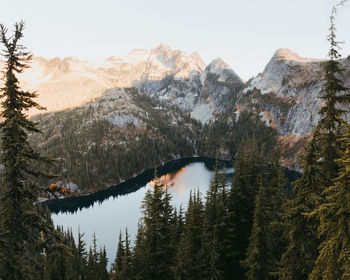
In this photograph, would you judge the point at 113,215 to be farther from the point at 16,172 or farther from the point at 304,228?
the point at 304,228

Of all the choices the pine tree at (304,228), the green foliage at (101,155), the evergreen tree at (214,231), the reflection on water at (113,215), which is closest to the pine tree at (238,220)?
the evergreen tree at (214,231)

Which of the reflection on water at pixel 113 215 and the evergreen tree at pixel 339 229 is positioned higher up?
the evergreen tree at pixel 339 229

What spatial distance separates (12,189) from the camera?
40.5 ft

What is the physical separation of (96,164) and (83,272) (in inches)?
4101

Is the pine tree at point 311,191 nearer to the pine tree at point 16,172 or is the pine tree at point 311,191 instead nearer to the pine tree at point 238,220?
the pine tree at point 238,220

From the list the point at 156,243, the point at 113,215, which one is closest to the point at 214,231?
the point at 156,243

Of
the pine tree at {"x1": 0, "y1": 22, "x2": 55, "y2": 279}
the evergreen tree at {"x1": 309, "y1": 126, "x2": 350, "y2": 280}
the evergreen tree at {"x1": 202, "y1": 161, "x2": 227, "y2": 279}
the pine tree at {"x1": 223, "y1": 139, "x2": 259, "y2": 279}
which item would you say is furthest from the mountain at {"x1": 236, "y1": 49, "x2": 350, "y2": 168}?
the pine tree at {"x1": 0, "y1": 22, "x2": 55, "y2": 279}

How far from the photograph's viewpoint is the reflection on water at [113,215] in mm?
76488

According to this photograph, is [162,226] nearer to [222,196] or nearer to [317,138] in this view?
[222,196]

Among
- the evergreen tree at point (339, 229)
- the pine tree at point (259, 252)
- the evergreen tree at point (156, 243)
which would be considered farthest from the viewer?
the evergreen tree at point (156, 243)

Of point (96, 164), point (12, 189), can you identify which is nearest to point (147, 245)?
point (12, 189)

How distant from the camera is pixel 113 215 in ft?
306

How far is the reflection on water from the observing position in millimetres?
76488

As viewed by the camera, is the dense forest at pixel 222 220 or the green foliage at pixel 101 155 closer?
the dense forest at pixel 222 220
